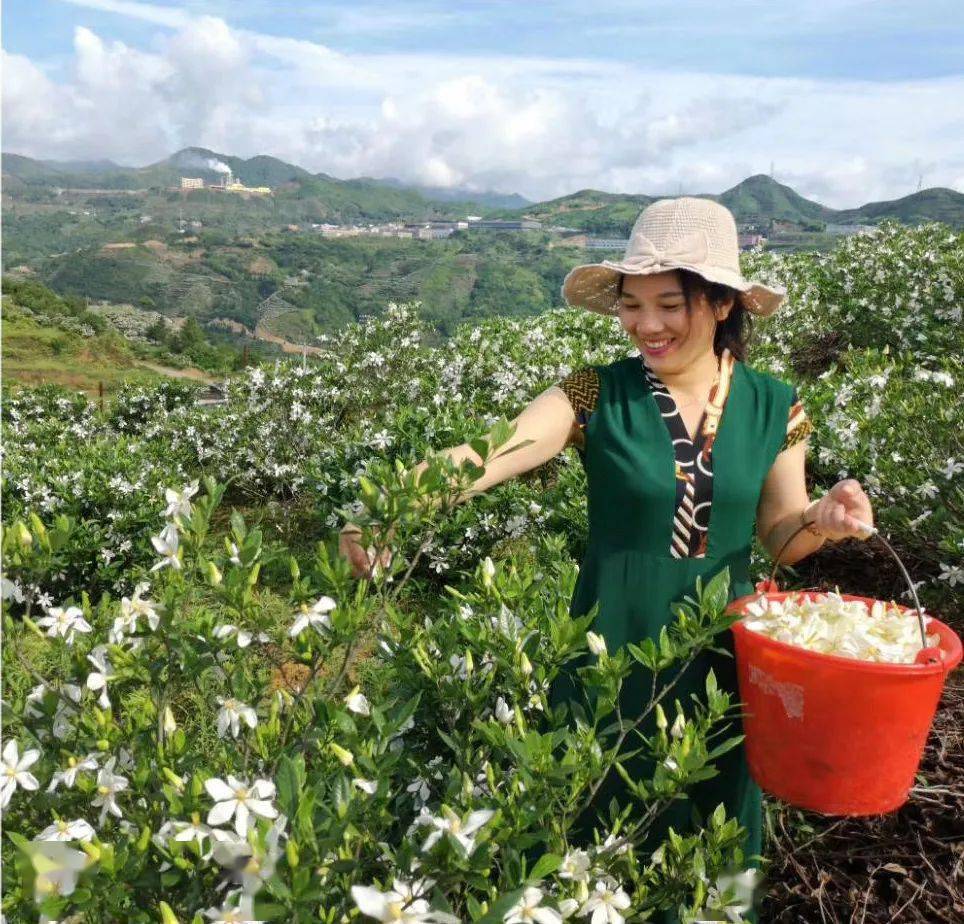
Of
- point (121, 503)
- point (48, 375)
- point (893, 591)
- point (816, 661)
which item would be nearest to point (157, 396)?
point (121, 503)

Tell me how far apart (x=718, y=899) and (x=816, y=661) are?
1.39 ft

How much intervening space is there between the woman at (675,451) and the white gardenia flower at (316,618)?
567 mm

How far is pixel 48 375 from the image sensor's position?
39.1 metres

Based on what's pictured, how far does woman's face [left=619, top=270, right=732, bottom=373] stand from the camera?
1.88 metres

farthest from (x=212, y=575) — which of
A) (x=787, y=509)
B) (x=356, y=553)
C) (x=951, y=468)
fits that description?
(x=951, y=468)

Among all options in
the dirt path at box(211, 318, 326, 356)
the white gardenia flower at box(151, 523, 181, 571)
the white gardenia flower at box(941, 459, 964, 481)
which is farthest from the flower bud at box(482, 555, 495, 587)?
the dirt path at box(211, 318, 326, 356)

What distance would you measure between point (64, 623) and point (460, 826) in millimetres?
798

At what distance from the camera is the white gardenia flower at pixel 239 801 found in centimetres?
116

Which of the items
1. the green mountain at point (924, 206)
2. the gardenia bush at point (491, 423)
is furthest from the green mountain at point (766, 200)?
the gardenia bush at point (491, 423)

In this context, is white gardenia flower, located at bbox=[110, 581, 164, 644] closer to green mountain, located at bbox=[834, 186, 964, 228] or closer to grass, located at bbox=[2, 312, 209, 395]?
grass, located at bbox=[2, 312, 209, 395]

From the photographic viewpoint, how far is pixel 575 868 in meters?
1.37

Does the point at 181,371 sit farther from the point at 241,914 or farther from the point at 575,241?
the point at 575,241

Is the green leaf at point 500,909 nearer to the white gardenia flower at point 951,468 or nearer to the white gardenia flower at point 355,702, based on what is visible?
the white gardenia flower at point 355,702

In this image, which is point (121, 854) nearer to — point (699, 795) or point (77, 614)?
point (77, 614)
